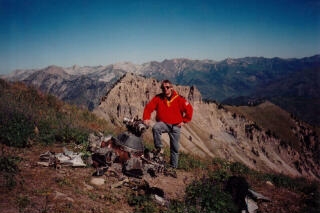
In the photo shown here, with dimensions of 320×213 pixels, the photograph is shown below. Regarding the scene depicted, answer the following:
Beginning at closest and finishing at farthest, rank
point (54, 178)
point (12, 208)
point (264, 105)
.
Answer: point (12, 208), point (54, 178), point (264, 105)

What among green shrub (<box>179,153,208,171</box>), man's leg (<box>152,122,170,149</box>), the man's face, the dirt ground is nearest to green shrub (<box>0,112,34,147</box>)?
the dirt ground

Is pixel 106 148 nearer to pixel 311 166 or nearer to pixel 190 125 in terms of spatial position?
pixel 190 125

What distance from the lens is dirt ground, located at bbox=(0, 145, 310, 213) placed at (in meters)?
5.65

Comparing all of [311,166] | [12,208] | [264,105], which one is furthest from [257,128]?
[12,208]

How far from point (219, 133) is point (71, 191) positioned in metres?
118

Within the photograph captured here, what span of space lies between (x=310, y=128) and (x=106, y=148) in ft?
561

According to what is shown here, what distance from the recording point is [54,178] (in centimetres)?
712

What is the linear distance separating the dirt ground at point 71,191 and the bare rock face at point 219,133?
84.7m

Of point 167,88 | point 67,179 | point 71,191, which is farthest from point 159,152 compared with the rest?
point 71,191

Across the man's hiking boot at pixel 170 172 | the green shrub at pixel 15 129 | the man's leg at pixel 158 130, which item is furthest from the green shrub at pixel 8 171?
the man's hiking boot at pixel 170 172

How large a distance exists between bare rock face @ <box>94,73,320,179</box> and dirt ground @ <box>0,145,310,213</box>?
84733 millimetres

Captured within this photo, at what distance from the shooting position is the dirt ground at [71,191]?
5652 mm

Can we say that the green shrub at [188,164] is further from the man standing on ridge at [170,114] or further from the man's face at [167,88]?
the man's face at [167,88]

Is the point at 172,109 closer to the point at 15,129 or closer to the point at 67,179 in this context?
the point at 67,179
